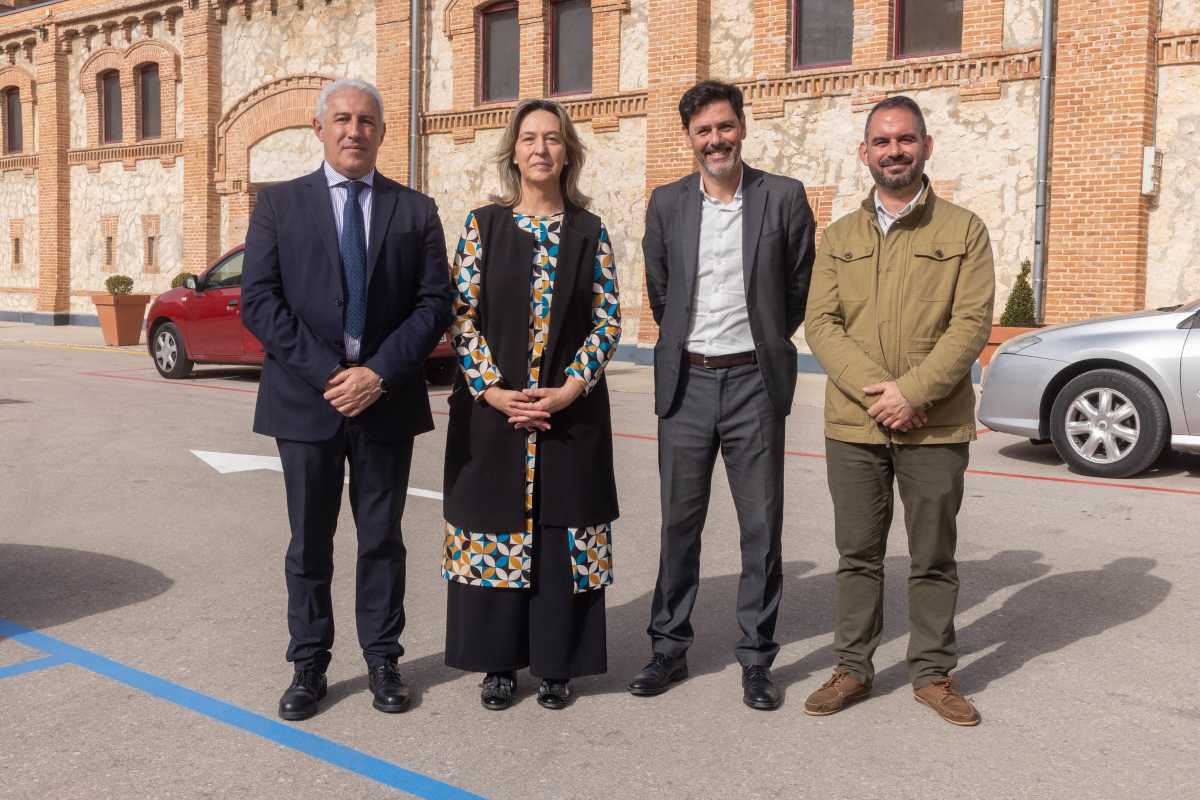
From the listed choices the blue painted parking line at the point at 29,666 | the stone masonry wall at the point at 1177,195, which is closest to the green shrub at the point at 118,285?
the stone masonry wall at the point at 1177,195

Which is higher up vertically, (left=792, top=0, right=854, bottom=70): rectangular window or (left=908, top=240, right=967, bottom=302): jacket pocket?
(left=792, top=0, right=854, bottom=70): rectangular window

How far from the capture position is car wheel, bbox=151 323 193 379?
621 inches

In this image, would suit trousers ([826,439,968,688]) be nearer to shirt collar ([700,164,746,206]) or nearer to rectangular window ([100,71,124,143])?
shirt collar ([700,164,746,206])

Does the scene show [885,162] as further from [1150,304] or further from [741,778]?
[1150,304]

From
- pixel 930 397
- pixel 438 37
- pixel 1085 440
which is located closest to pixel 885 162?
pixel 930 397

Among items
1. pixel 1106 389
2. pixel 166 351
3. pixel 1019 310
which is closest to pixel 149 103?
pixel 166 351

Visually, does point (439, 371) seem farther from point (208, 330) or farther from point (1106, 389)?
point (1106, 389)

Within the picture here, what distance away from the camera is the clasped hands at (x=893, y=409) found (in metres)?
4.08

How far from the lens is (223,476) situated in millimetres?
8625

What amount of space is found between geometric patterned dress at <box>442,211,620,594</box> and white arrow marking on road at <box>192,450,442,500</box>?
483cm

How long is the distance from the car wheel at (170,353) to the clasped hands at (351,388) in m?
12.4

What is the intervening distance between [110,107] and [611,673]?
27.5 metres

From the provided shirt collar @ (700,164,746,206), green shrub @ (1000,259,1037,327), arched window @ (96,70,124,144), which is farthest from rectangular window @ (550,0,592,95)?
shirt collar @ (700,164,746,206)

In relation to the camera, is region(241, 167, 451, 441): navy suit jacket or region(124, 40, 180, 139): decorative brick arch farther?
region(124, 40, 180, 139): decorative brick arch
